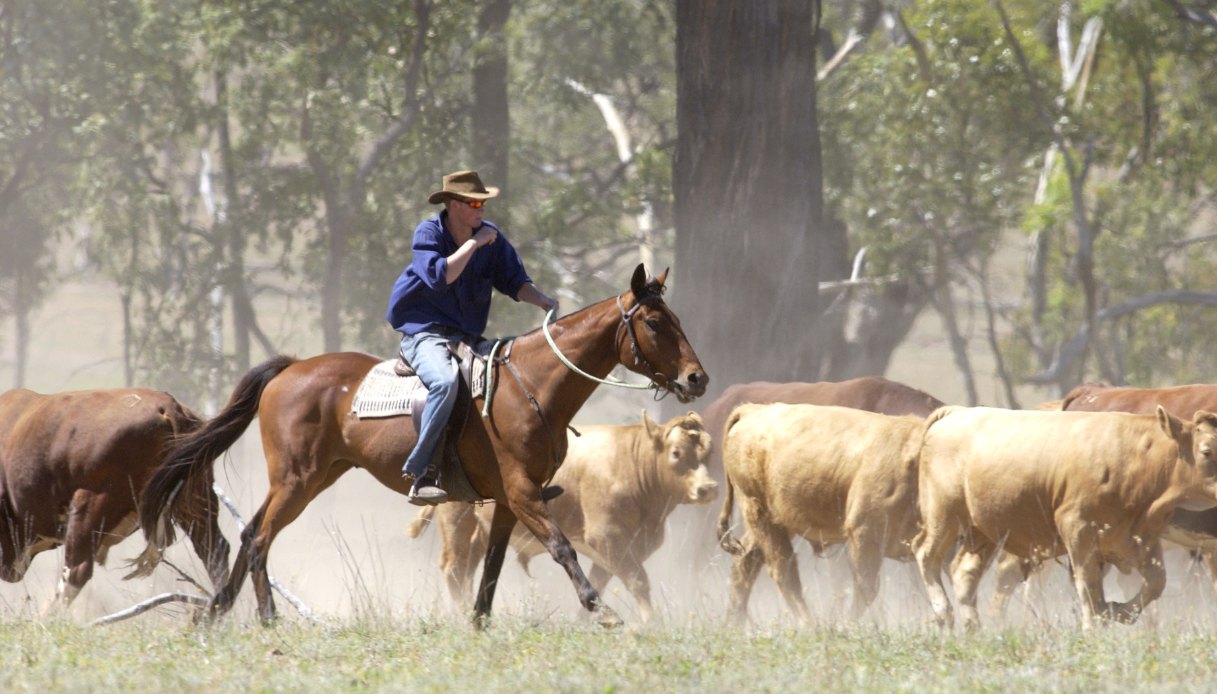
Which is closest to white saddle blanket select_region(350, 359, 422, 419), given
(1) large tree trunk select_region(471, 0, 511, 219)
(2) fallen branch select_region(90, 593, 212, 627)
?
(2) fallen branch select_region(90, 593, 212, 627)

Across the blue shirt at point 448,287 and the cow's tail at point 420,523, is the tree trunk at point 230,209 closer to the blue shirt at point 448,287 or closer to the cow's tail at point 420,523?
the cow's tail at point 420,523

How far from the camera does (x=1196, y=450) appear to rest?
8.48 m

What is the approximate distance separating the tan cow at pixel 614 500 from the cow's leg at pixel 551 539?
318cm

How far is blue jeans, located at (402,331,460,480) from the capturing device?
7949mm

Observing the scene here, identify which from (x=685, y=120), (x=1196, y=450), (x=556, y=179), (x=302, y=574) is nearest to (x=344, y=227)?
(x=556, y=179)

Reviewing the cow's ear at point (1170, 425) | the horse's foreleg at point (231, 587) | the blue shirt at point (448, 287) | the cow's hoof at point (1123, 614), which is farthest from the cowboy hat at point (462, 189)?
the cow's hoof at point (1123, 614)

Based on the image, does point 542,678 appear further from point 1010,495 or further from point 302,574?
point 302,574

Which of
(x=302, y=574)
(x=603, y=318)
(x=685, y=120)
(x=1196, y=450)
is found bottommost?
(x=302, y=574)

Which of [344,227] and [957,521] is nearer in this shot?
[957,521]

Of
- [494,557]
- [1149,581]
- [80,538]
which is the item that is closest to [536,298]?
[494,557]

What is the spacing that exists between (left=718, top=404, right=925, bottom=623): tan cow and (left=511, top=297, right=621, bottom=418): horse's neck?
7.13 feet

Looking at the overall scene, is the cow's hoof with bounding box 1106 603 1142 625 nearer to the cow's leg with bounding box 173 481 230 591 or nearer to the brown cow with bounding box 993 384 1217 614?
the brown cow with bounding box 993 384 1217 614

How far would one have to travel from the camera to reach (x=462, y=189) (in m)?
8.37

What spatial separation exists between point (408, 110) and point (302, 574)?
10.9 m
